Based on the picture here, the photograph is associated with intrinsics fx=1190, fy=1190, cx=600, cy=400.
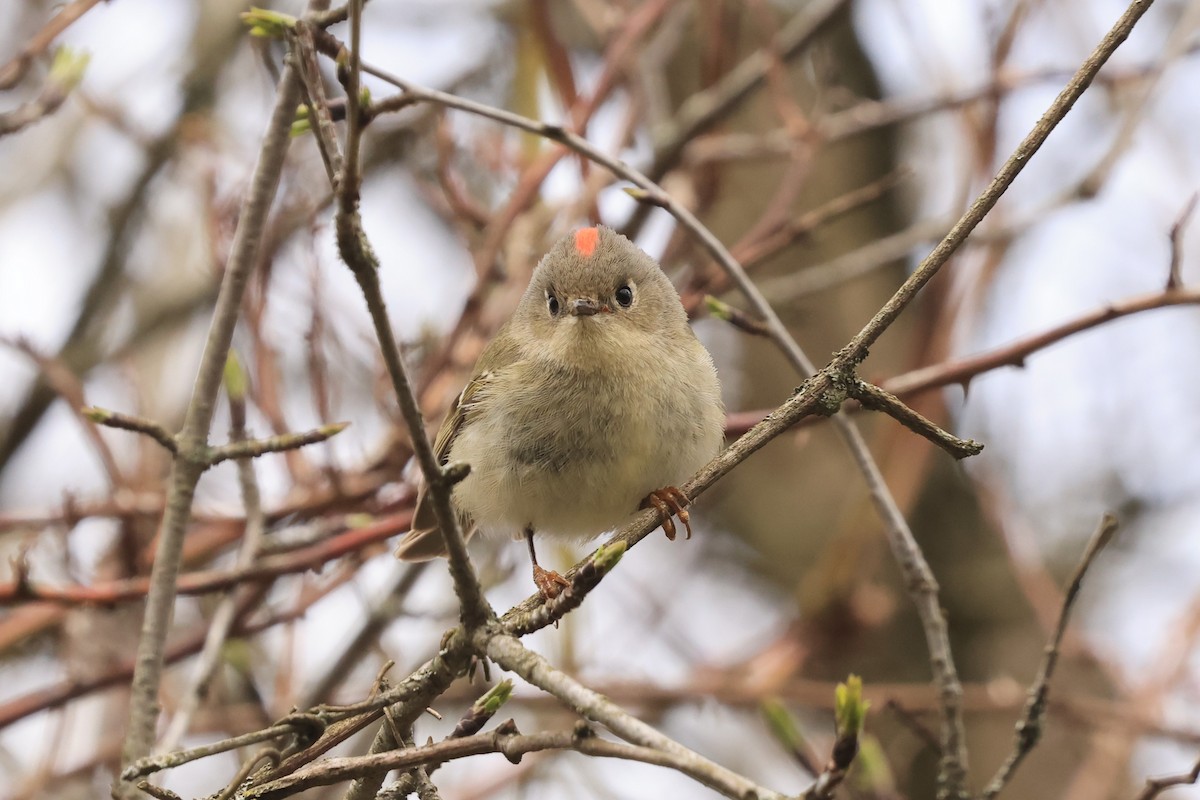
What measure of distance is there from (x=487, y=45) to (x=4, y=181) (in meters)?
2.50

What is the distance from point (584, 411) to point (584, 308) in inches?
13.3

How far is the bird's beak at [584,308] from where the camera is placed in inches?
127

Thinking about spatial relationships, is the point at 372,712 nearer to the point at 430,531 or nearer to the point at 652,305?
the point at 430,531

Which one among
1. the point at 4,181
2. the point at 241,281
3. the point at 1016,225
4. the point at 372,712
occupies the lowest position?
the point at 372,712

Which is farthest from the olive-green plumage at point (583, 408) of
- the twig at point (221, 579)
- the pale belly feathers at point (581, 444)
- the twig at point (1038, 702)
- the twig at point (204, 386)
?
the twig at point (1038, 702)

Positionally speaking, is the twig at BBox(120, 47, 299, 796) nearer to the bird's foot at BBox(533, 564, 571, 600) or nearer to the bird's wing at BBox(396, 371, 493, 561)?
the bird's foot at BBox(533, 564, 571, 600)

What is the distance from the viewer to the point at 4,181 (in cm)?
573

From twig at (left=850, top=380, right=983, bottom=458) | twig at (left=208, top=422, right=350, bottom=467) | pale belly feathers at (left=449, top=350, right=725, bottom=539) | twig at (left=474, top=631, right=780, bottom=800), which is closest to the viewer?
twig at (left=474, top=631, right=780, bottom=800)

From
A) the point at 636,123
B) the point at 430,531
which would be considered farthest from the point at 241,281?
the point at 636,123

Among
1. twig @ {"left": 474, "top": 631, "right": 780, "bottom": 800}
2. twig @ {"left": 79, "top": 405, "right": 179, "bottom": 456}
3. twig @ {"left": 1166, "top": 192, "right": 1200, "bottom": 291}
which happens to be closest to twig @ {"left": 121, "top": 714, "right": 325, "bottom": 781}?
twig @ {"left": 474, "top": 631, "right": 780, "bottom": 800}

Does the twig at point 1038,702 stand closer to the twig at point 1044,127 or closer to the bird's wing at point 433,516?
the twig at point 1044,127

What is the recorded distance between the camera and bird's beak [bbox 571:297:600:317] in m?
3.22

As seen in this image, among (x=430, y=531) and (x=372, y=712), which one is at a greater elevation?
(x=430, y=531)

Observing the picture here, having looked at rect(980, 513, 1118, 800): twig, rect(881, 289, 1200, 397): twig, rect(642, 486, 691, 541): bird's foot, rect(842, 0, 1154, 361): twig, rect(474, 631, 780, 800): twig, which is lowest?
rect(474, 631, 780, 800): twig
